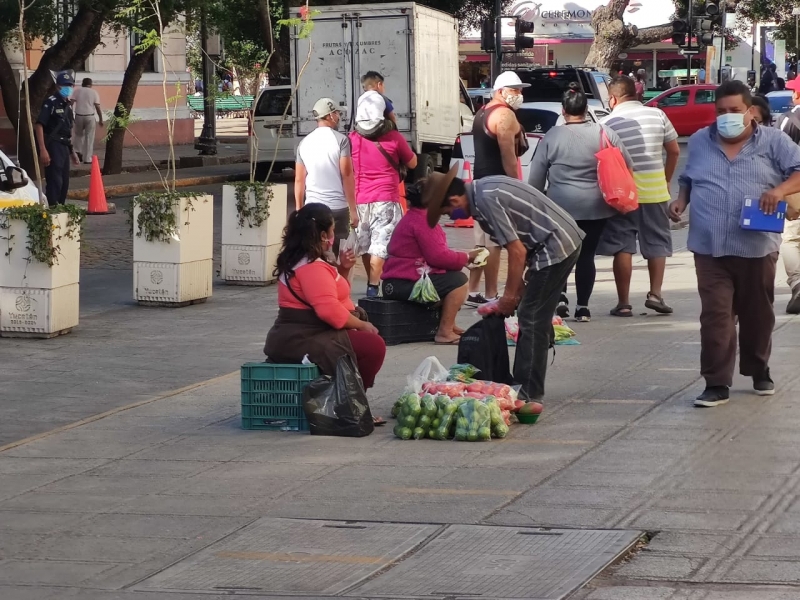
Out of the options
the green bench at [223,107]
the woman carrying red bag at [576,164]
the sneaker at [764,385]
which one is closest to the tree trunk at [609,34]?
the green bench at [223,107]

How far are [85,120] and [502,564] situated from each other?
26.5 meters

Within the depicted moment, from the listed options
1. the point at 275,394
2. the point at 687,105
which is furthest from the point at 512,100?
the point at 687,105

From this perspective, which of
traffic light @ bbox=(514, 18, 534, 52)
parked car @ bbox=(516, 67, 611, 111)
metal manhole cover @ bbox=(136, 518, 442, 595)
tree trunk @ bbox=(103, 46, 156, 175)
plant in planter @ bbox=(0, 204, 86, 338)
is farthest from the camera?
parked car @ bbox=(516, 67, 611, 111)

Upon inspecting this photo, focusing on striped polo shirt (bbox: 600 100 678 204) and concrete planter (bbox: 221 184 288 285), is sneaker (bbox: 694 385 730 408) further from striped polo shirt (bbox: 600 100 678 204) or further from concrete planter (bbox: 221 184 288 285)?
concrete planter (bbox: 221 184 288 285)

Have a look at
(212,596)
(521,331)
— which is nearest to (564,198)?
(521,331)

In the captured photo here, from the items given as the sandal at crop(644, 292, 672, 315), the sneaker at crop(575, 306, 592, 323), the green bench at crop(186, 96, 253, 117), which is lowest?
the sneaker at crop(575, 306, 592, 323)

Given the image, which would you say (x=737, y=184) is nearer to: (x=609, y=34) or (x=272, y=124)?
(x=272, y=124)

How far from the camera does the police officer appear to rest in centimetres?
1852

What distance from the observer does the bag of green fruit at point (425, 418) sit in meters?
7.42

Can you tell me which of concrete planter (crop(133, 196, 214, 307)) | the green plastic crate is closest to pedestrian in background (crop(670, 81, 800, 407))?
the green plastic crate

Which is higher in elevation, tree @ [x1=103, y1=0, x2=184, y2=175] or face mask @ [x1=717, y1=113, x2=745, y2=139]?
tree @ [x1=103, y1=0, x2=184, y2=175]

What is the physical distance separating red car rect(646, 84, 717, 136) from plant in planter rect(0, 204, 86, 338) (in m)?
29.8

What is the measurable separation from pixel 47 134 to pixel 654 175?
9.83 metres

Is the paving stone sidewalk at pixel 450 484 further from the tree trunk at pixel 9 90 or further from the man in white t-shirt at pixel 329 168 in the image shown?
the tree trunk at pixel 9 90
